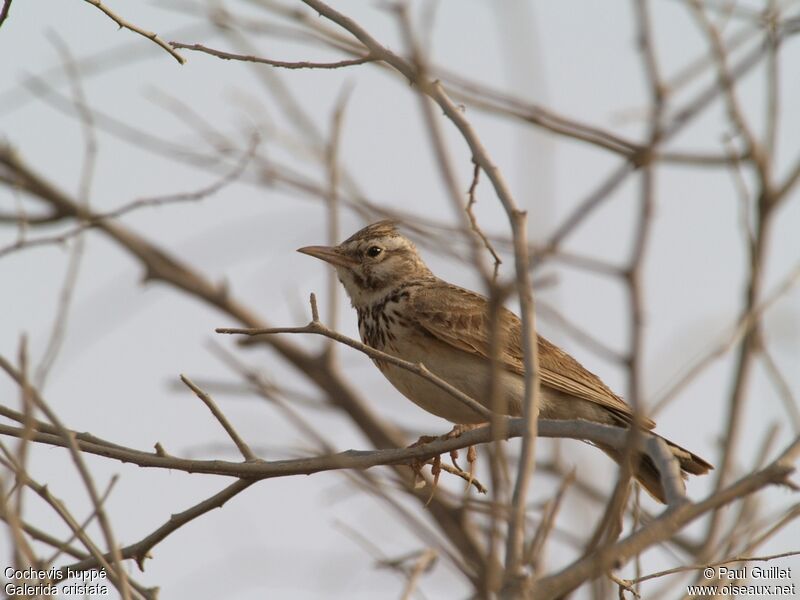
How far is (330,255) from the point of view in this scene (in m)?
7.75

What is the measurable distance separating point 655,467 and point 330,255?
2.66 m

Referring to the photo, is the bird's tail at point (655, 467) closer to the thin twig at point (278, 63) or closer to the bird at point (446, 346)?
the bird at point (446, 346)

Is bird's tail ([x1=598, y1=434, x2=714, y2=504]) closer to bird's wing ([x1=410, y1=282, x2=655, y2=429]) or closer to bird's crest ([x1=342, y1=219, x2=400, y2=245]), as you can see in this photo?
bird's wing ([x1=410, y1=282, x2=655, y2=429])

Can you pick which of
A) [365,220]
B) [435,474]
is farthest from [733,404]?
[365,220]

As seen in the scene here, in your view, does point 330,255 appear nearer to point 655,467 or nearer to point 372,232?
point 372,232

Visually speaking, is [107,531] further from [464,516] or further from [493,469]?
[464,516]

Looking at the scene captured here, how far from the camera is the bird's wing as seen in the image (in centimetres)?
698

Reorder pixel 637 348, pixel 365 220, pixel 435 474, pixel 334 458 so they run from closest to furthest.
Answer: pixel 637 348 → pixel 334 458 → pixel 435 474 → pixel 365 220

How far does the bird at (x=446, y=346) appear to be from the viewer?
6.62 meters

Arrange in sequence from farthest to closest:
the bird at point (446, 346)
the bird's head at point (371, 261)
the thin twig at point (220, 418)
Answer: the bird's head at point (371, 261)
the bird at point (446, 346)
the thin twig at point (220, 418)

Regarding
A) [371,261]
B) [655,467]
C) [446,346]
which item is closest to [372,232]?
[371,261]

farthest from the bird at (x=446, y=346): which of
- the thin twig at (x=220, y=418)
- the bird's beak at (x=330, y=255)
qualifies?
the thin twig at (x=220, y=418)

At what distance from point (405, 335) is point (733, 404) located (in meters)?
1.93

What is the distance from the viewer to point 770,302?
5.23m
